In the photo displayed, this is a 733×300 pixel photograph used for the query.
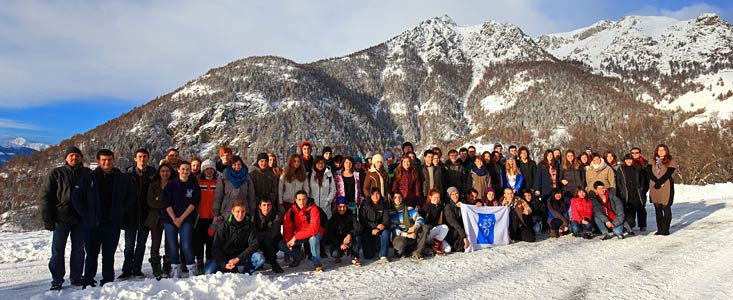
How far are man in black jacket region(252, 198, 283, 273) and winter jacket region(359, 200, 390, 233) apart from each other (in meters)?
1.47

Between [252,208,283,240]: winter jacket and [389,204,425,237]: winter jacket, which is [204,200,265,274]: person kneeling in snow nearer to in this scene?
[252,208,283,240]: winter jacket

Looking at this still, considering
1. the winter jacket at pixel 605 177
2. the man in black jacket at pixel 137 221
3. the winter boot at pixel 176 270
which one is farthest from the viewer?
the winter jacket at pixel 605 177

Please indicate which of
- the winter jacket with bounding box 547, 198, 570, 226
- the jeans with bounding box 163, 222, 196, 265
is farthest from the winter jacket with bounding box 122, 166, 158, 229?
the winter jacket with bounding box 547, 198, 570, 226

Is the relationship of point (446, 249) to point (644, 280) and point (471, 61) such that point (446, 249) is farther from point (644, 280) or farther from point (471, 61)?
point (471, 61)

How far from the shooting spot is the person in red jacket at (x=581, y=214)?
855 centimetres

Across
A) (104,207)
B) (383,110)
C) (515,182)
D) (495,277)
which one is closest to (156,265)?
(104,207)

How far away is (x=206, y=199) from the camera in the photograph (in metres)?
6.69

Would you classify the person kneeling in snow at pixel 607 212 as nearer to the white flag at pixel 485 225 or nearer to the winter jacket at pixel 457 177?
the white flag at pixel 485 225

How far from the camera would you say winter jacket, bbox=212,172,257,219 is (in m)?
6.65

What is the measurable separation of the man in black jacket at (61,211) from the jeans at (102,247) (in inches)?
7.5

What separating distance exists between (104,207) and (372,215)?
4.19m

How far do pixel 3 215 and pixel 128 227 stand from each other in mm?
95521

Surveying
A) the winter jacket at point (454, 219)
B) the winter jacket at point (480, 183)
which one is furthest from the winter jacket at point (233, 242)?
the winter jacket at point (480, 183)

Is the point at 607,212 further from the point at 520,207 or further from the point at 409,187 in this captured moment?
the point at 409,187
